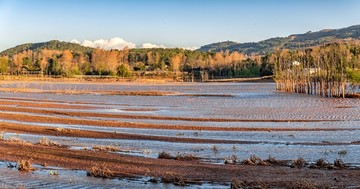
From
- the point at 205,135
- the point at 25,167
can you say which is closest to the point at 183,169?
the point at 25,167

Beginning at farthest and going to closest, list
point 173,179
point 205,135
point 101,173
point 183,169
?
point 205,135, point 183,169, point 101,173, point 173,179

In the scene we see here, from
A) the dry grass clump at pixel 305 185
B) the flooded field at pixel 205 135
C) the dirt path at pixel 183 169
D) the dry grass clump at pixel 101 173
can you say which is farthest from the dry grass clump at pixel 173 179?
the dry grass clump at pixel 305 185

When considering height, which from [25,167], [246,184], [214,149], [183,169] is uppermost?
[25,167]

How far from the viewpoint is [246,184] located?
14672 millimetres

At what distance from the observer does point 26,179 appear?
15594 millimetres

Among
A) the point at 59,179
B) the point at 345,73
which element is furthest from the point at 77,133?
the point at 345,73

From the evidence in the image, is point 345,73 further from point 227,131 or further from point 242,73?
point 242,73

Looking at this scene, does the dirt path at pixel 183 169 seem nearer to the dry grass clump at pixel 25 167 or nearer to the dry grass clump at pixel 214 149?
the dry grass clump at pixel 25 167

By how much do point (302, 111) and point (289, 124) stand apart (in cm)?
1307

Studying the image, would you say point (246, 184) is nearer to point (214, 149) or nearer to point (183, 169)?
point (183, 169)

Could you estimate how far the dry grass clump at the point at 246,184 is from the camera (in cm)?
1448

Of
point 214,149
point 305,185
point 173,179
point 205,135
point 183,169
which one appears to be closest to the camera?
point 305,185

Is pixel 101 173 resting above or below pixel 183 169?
above

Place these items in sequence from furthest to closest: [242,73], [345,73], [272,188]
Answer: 1. [242,73]
2. [345,73]
3. [272,188]
